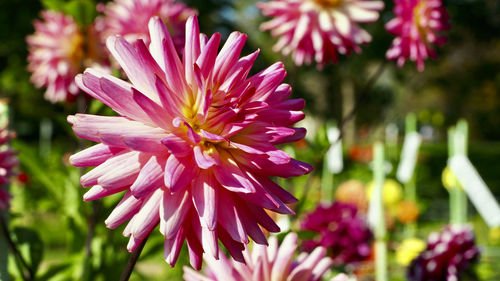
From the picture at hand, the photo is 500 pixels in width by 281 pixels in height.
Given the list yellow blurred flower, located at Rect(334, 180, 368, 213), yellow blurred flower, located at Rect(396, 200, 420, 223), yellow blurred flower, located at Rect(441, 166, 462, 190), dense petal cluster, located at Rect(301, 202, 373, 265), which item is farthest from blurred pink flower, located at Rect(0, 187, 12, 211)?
yellow blurred flower, located at Rect(396, 200, 420, 223)

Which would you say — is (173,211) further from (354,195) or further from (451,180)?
(354,195)

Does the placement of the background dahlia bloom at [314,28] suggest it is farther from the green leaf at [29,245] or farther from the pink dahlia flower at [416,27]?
the green leaf at [29,245]

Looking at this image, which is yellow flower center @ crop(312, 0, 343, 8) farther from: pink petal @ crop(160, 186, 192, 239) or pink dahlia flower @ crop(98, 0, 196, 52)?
pink petal @ crop(160, 186, 192, 239)

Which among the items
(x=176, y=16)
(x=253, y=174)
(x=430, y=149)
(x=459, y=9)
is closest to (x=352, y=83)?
(x=430, y=149)

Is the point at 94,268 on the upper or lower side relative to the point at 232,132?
lower

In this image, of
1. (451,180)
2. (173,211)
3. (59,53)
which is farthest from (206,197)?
(451,180)

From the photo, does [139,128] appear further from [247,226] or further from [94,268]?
[94,268]
